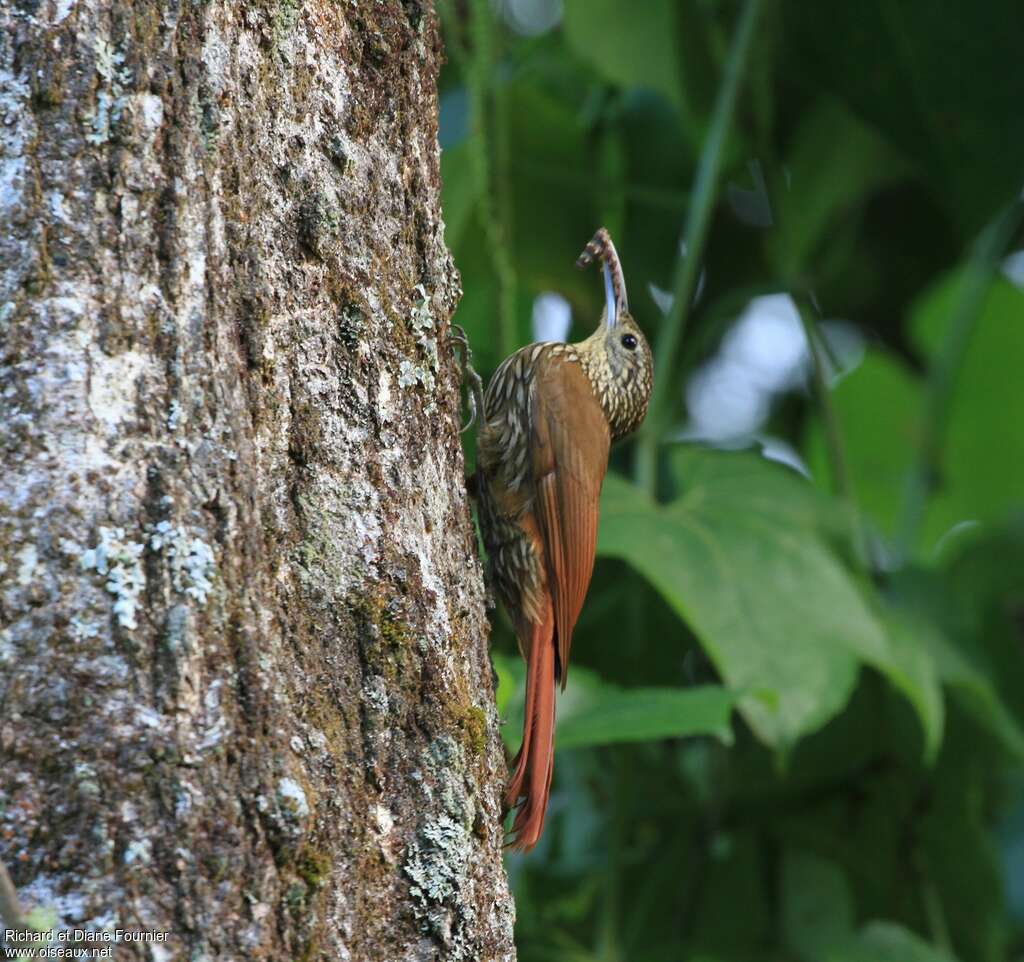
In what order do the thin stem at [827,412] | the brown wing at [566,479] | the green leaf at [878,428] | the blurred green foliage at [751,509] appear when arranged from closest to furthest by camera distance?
the brown wing at [566,479]
the blurred green foliage at [751,509]
the thin stem at [827,412]
the green leaf at [878,428]

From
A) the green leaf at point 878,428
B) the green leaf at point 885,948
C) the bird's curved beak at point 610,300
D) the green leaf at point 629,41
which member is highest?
the green leaf at point 629,41

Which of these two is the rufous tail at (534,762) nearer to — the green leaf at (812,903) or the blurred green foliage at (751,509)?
the blurred green foliage at (751,509)

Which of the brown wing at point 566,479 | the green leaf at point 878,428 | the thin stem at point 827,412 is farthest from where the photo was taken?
the green leaf at point 878,428

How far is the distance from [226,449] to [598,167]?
2488 millimetres

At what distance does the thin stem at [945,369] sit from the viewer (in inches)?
157

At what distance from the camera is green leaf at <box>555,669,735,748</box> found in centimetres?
209

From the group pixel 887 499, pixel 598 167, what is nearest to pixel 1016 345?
pixel 887 499

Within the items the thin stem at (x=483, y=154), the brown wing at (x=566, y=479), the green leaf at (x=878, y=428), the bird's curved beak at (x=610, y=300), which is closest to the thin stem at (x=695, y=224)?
the bird's curved beak at (x=610, y=300)

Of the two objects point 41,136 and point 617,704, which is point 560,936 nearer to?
point 617,704

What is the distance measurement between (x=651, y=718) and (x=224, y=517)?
3.44ft

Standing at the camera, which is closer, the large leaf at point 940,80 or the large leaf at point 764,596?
the large leaf at point 764,596

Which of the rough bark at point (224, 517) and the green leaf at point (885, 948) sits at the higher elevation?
the rough bark at point (224, 517)

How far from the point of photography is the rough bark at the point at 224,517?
1.18m

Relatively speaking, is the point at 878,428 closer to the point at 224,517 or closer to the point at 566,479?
the point at 566,479
